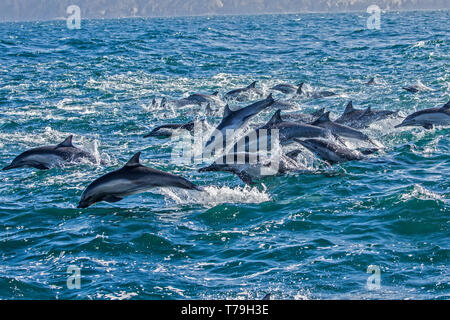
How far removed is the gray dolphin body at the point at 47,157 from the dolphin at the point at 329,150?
215 inches

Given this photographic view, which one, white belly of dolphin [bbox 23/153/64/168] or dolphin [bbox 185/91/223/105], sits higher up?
dolphin [bbox 185/91/223/105]

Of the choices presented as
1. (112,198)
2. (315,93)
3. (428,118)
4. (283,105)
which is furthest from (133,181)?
(315,93)

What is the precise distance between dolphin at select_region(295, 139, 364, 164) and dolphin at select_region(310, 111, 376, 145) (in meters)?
1.20

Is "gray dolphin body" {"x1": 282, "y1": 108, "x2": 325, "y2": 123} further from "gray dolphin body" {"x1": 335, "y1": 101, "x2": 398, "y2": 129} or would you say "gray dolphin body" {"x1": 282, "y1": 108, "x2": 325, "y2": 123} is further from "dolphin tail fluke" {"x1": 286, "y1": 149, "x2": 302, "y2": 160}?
"dolphin tail fluke" {"x1": 286, "y1": 149, "x2": 302, "y2": 160}

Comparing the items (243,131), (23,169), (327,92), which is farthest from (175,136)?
(327,92)

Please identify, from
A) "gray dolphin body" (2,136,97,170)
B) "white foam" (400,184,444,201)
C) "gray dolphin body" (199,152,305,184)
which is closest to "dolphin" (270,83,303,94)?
"gray dolphin body" (2,136,97,170)

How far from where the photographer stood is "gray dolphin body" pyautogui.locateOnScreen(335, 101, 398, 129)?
19.1 m

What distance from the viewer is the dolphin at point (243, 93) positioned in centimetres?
2702

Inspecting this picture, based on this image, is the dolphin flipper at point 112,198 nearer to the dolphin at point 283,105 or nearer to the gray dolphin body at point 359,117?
the gray dolphin body at point 359,117

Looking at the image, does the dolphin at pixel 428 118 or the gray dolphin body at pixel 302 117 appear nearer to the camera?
the dolphin at pixel 428 118

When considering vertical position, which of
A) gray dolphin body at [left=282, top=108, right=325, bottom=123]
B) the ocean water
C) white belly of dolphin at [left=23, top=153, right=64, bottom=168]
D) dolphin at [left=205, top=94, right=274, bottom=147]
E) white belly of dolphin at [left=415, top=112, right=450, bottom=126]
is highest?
dolphin at [left=205, top=94, right=274, bottom=147]

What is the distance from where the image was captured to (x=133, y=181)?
40.6ft

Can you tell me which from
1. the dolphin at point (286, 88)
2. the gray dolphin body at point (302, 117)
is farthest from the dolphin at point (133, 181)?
the dolphin at point (286, 88)

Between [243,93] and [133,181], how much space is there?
50.5 ft
